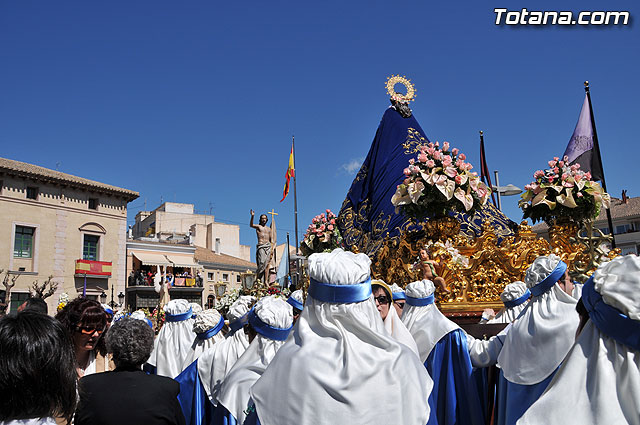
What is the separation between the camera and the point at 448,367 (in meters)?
4.85

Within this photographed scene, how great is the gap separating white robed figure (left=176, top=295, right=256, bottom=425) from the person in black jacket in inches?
32.1

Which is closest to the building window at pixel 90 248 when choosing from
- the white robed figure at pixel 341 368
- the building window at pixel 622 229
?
the white robed figure at pixel 341 368

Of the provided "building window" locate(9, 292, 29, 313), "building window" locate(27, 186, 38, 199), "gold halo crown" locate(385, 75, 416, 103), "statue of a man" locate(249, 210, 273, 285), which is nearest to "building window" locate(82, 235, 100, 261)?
"building window" locate(27, 186, 38, 199)

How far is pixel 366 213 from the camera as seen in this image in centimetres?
1081

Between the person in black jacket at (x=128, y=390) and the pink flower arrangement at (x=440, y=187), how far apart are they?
4.95m

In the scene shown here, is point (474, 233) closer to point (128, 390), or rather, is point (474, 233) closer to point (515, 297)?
point (515, 297)

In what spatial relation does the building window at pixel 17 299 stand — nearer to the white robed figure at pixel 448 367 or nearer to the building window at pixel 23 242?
the building window at pixel 23 242

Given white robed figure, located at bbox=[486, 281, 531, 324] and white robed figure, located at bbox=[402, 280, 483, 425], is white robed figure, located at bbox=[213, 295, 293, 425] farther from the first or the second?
white robed figure, located at bbox=[486, 281, 531, 324]

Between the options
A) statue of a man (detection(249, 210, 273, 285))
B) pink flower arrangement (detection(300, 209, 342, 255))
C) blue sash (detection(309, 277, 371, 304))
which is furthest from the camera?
statue of a man (detection(249, 210, 273, 285))

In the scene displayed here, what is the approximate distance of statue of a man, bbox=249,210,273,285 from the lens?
14.8m

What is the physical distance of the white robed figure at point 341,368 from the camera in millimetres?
2586

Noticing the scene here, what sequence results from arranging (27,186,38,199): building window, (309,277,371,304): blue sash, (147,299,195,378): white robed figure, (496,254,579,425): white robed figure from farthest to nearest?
(27,186,38,199): building window < (147,299,195,378): white robed figure < (496,254,579,425): white robed figure < (309,277,371,304): blue sash

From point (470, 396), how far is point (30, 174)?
3594 centimetres

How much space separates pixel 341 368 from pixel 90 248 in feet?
128
